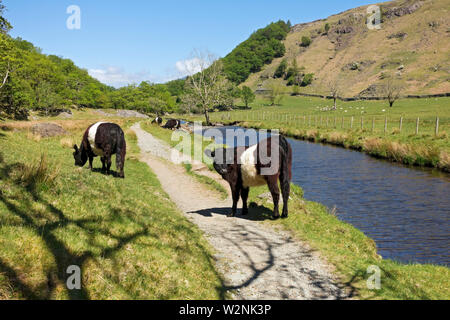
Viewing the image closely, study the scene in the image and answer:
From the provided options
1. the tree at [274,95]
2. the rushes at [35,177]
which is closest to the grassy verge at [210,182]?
the rushes at [35,177]

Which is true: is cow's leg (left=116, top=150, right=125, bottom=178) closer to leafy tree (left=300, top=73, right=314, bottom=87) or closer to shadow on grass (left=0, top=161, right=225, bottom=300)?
shadow on grass (left=0, top=161, right=225, bottom=300)

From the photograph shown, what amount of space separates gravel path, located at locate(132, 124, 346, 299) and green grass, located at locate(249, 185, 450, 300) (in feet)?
1.12

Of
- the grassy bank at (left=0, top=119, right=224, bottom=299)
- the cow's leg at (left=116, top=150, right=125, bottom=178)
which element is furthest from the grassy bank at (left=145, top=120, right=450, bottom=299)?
the cow's leg at (left=116, top=150, right=125, bottom=178)

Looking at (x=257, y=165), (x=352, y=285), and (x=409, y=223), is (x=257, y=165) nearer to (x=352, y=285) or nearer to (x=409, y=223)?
(x=352, y=285)

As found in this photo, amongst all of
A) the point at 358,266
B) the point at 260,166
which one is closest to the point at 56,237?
the point at 358,266

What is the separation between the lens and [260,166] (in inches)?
399

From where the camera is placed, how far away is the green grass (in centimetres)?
627

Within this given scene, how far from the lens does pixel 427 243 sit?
11867 millimetres

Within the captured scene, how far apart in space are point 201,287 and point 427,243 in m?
10.1

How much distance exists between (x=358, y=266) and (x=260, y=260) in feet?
6.95

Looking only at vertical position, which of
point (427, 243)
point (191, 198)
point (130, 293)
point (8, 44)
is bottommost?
point (427, 243)

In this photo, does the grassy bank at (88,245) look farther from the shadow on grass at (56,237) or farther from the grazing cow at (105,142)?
the grazing cow at (105,142)
